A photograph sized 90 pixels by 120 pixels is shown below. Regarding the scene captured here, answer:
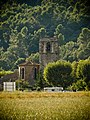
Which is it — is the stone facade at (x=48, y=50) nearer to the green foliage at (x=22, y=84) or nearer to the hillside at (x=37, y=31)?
the green foliage at (x=22, y=84)

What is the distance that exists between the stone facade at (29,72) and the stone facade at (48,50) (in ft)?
5.38

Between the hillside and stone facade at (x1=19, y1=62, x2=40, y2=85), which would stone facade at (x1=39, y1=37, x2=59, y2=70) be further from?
the hillside

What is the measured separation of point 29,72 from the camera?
2945 centimetres

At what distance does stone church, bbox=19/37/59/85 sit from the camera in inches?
1151

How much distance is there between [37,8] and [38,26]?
13.7 feet

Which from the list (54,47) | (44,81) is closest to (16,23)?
(54,47)

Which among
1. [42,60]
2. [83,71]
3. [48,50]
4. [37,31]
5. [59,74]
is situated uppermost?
[37,31]

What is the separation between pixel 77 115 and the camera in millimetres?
8008

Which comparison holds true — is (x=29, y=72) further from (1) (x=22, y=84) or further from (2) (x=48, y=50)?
(1) (x=22, y=84)

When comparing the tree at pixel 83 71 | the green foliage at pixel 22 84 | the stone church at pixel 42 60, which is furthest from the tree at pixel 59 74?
the stone church at pixel 42 60

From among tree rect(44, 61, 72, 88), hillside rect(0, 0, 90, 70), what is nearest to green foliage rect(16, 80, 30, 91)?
tree rect(44, 61, 72, 88)

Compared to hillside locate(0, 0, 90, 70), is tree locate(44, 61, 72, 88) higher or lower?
lower

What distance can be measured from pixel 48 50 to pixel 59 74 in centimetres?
443

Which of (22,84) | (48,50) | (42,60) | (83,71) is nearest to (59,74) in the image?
(83,71)
